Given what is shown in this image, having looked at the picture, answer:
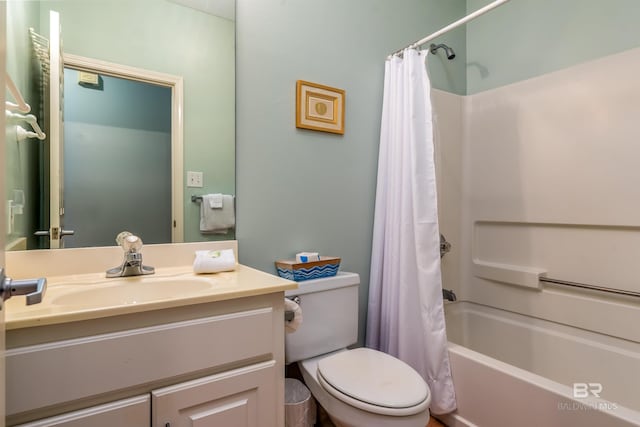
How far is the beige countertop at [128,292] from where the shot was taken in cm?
74

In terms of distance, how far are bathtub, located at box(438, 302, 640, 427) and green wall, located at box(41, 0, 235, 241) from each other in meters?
1.24

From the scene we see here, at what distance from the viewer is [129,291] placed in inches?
42.0

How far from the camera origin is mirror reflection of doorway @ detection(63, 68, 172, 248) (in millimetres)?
1168

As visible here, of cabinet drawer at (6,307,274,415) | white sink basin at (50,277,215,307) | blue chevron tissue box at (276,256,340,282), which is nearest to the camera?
cabinet drawer at (6,307,274,415)

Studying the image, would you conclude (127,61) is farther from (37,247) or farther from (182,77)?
(37,247)

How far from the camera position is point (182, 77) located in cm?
134

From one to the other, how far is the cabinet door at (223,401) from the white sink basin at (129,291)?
0.25 metres

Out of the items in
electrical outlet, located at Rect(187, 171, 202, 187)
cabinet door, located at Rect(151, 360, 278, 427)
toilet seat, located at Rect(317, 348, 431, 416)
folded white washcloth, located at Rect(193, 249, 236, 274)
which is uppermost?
electrical outlet, located at Rect(187, 171, 202, 187)

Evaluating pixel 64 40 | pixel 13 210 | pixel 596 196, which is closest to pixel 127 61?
pixel 64 40

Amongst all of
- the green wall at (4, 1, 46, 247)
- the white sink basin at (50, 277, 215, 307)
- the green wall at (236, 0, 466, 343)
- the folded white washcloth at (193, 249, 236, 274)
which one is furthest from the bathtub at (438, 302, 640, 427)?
the green wall at (4, 1, 46, 247)

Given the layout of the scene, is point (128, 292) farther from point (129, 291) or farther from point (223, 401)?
point (223, 401)

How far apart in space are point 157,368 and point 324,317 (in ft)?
2.50

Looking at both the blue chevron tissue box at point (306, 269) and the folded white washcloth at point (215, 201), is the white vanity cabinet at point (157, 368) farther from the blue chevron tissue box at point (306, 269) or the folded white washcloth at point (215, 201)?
the folded white washcloth at point (215, 201)

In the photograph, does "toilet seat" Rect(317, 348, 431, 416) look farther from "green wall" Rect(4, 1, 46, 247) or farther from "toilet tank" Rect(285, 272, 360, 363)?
"green wall" Rect(4, 1, 46, 247)
